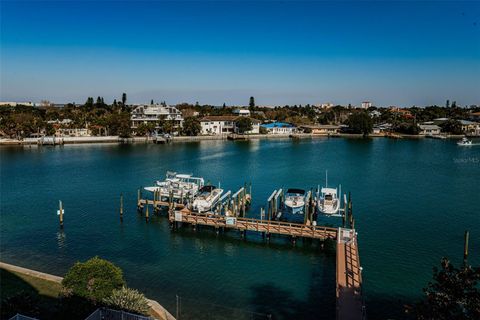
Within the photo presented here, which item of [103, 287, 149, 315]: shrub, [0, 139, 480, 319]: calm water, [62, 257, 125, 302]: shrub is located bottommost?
[0, 139, 480, 319]: calm water

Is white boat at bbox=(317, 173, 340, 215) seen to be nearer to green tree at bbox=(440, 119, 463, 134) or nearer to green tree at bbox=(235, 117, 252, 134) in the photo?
green tree at bbox=(235, 117, 252, 134)

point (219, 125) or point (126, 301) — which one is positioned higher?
point (219, 125)

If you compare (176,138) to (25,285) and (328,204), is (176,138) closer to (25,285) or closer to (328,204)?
(328,204)

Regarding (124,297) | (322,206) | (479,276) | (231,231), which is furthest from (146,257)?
(479,276)

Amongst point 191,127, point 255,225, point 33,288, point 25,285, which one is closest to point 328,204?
point 255,225

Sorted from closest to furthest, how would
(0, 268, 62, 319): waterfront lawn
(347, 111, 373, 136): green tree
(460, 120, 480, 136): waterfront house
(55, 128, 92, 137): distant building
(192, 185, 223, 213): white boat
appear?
(0, 268, 62, 319): waterfront lawn, (192, 185, 223, 213): white boat, (55, 128, 92, 137): distant building, (347, 111, 373, 136): green tree, (460, 120, 480, 136): waterfront house

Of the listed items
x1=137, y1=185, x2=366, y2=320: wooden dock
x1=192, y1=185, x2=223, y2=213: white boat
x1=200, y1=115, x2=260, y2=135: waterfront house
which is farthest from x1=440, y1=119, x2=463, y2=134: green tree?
x1=192, y1=185, x2=223, y2=213: white boat

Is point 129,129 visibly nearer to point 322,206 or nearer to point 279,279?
point 322,206
